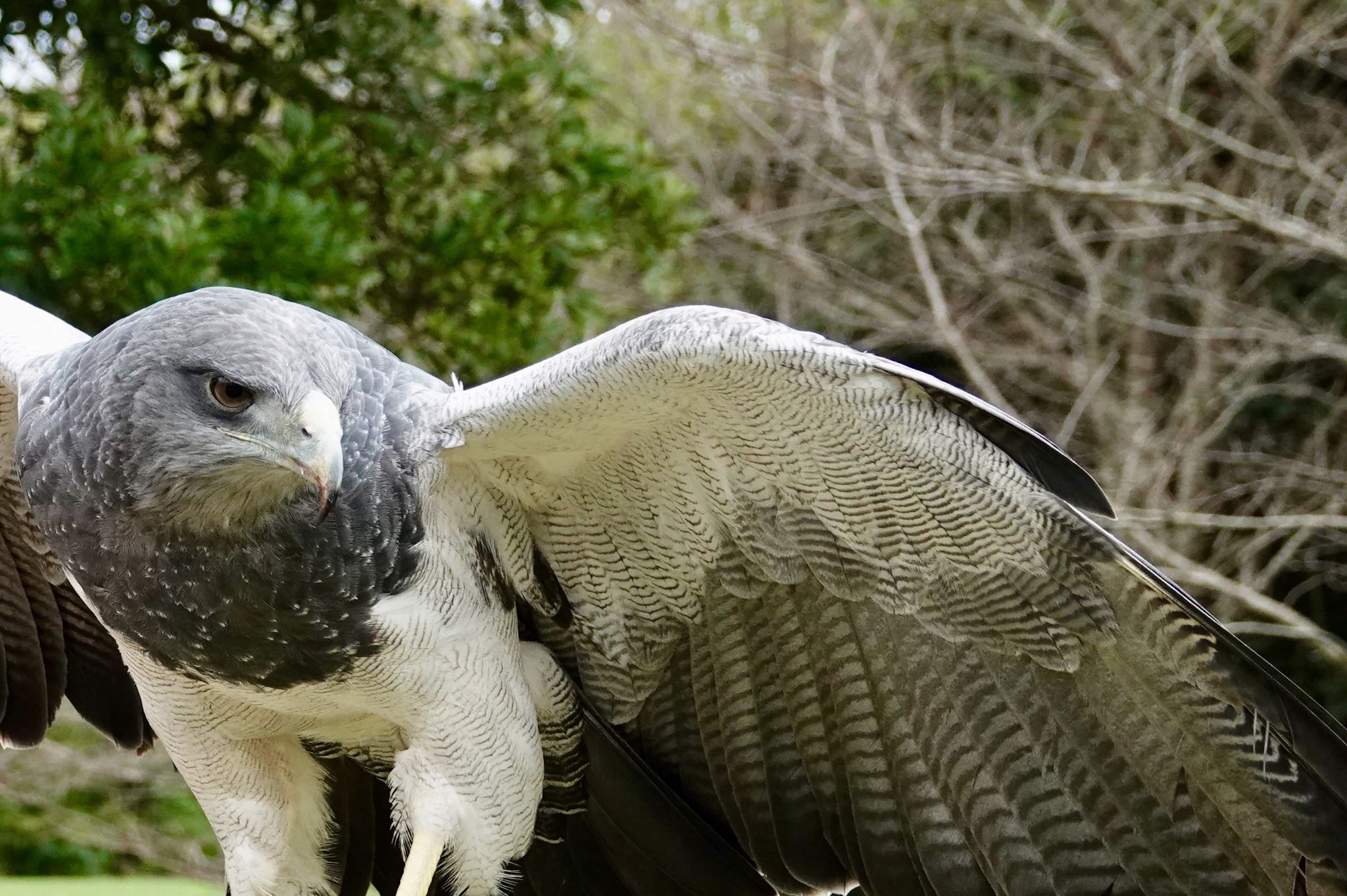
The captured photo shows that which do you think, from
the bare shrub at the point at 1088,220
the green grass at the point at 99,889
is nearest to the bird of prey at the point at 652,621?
the green grass at the point at 99,889

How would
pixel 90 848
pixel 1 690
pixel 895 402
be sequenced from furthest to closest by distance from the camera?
pixel 90 848 < pixel 1 690 < pixel 895 402

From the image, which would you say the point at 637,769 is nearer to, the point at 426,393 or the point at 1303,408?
the point at 426,393

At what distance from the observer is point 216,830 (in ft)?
10.3

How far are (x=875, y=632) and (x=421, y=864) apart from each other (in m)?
1.07

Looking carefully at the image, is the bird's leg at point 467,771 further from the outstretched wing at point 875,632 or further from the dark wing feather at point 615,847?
the outstretched wing at point 875,632

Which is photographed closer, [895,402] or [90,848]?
[895,402]

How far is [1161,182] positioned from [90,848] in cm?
624

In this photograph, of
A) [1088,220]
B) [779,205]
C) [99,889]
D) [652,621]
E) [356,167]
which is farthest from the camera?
[779,205]

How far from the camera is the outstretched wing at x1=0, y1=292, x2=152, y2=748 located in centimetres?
365

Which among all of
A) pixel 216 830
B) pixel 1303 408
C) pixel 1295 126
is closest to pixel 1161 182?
pixel 1295 126

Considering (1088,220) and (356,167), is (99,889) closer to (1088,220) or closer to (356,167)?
(356,167)

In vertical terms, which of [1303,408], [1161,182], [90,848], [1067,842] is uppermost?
[1161,182]

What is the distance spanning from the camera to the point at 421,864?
2.85m

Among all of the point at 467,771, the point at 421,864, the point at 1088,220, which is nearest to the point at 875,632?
the point at 467,771
